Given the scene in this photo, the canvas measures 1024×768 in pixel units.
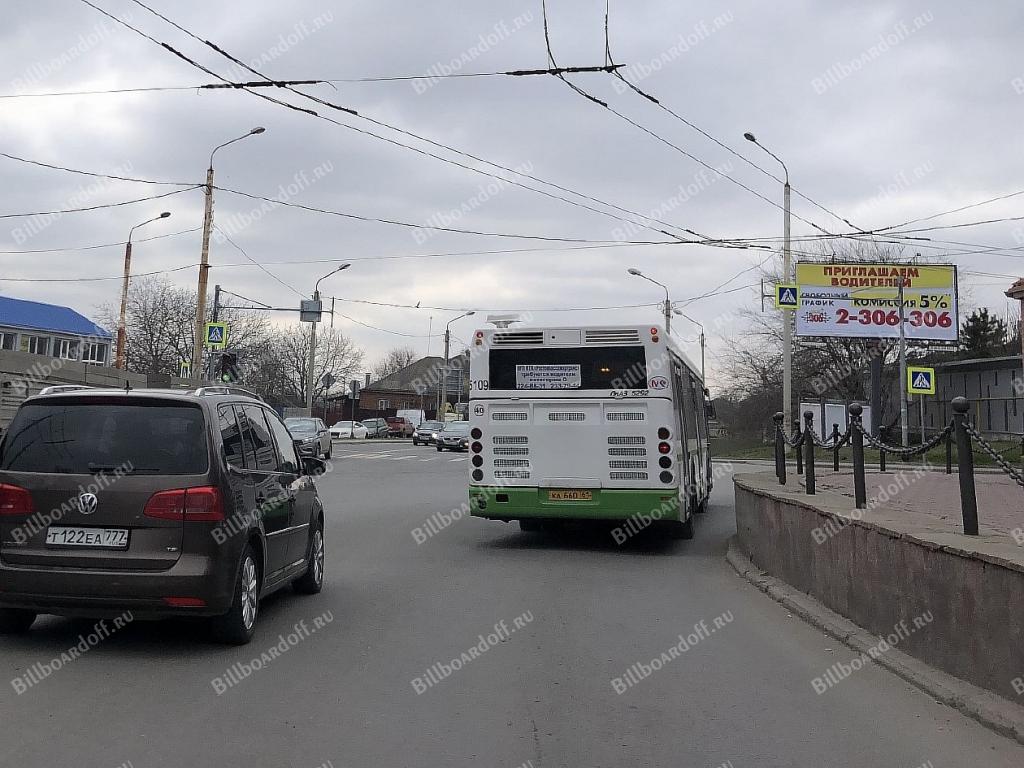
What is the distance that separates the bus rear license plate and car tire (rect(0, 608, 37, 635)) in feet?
21.8

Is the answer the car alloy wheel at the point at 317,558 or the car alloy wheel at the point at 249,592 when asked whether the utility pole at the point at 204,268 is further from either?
the car alloy wheel at the point at 249,592

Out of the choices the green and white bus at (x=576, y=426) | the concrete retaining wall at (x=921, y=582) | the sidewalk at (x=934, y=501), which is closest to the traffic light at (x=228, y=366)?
the green and white bus at (x=576, y=426)

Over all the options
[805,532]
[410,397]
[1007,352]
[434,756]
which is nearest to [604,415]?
[805,532]

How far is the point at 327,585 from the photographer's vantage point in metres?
9.26

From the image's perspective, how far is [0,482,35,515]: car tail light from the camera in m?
6.17

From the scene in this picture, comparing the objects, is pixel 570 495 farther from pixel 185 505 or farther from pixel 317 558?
pixel 185 505

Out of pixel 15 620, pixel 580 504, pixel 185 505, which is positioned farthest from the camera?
pixel 580 504

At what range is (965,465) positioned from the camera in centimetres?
641

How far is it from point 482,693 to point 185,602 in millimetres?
1942

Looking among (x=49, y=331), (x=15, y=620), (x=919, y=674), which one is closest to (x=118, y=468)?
(x=15, y=620)

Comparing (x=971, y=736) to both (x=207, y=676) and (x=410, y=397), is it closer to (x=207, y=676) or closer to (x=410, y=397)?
(x=207, y=676)

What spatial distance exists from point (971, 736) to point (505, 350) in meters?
8.49

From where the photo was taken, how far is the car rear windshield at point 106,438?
6250mm

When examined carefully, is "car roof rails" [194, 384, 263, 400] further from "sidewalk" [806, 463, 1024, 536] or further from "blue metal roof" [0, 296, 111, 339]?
"blue metal roof" [0, 296, 111, 339]
